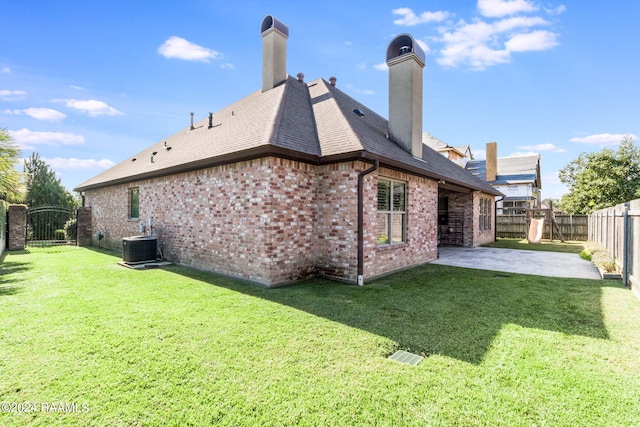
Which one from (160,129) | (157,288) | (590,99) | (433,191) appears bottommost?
(157,288)

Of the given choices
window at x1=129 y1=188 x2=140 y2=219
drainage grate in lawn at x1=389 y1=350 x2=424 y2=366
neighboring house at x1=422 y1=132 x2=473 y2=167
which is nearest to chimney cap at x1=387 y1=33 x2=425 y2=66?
drainage grate in lawn at x1=389 y1=350 x2=424 y2=366

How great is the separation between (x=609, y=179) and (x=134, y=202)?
107 feet

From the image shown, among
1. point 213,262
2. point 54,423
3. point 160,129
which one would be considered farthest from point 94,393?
point 160,129

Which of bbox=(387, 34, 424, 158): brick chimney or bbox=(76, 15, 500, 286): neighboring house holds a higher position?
bbox=(387, 34, 424, 158): brick chimney

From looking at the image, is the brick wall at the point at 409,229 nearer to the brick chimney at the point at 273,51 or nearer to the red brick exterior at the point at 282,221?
the red brick exterior at the point at 282,221

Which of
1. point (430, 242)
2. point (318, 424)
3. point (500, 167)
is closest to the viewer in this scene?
point (318, 424)

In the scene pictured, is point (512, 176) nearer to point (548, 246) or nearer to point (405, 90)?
point (548, 246)

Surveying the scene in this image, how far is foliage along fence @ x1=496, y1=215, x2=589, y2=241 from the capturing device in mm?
18047

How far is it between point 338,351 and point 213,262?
17.5ft

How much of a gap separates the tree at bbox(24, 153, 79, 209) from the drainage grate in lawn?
26.1 metres

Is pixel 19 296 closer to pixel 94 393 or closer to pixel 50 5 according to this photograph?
pixel 94 393

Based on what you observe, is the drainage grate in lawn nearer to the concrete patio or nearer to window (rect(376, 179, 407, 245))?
window (rect(376, 179, 407, 245))

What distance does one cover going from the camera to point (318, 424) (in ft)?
7.47

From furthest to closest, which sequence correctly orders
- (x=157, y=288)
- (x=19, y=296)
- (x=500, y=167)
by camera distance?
(x=500, y=167)
(x=157, y=288)
(x=19, y=296)
